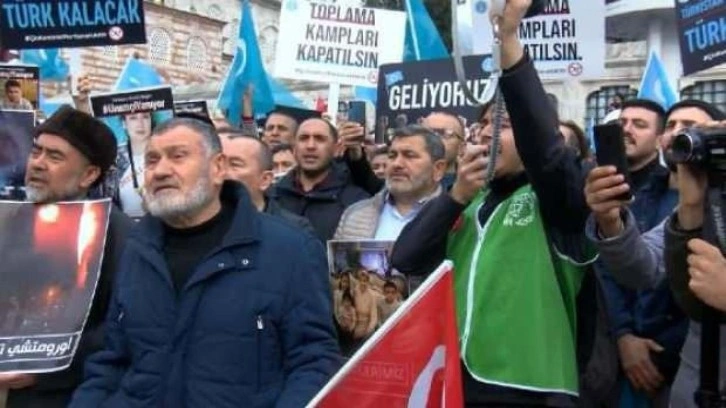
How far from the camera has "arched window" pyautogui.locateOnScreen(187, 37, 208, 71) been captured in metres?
36.5

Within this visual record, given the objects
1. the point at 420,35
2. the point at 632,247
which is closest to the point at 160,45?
the point at 420,35

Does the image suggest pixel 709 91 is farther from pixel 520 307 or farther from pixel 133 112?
pixel 520 307

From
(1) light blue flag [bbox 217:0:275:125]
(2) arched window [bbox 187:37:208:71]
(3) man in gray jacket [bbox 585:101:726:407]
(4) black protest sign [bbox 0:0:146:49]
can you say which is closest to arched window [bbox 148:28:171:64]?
(2) arched window [bbox 187:37:208:71]

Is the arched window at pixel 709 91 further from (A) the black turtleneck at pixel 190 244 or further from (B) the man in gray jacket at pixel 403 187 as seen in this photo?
(A) the black turtleneck at pixel 190 244

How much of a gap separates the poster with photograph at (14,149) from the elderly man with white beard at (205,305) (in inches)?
62.4

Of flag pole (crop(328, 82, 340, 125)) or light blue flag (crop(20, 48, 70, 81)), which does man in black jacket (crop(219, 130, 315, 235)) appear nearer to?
flag pole (crop(328, 82, 340, 125))

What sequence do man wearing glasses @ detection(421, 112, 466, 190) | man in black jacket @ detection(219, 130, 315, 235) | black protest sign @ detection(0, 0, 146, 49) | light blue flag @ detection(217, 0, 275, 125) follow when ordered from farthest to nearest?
light blue flag @ detection(217, 0, 275, 125)
black protest sign @ detection(0, 0, 146, 49)
man wearing glasses @ detection(421, 112, 466, 190)
man in black jacket @ detection(219, 130, 315, 235)

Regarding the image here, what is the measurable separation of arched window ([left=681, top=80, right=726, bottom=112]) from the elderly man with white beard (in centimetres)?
2475

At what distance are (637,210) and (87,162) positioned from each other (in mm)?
2246

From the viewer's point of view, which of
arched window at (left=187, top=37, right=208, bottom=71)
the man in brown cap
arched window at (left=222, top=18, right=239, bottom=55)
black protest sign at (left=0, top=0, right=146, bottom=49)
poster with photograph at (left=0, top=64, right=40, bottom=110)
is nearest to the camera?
the man in brown cap

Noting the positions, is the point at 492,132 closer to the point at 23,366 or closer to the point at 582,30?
the point at 23,366

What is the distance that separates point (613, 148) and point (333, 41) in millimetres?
5967

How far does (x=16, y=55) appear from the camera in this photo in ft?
33.3

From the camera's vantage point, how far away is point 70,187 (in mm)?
4340
